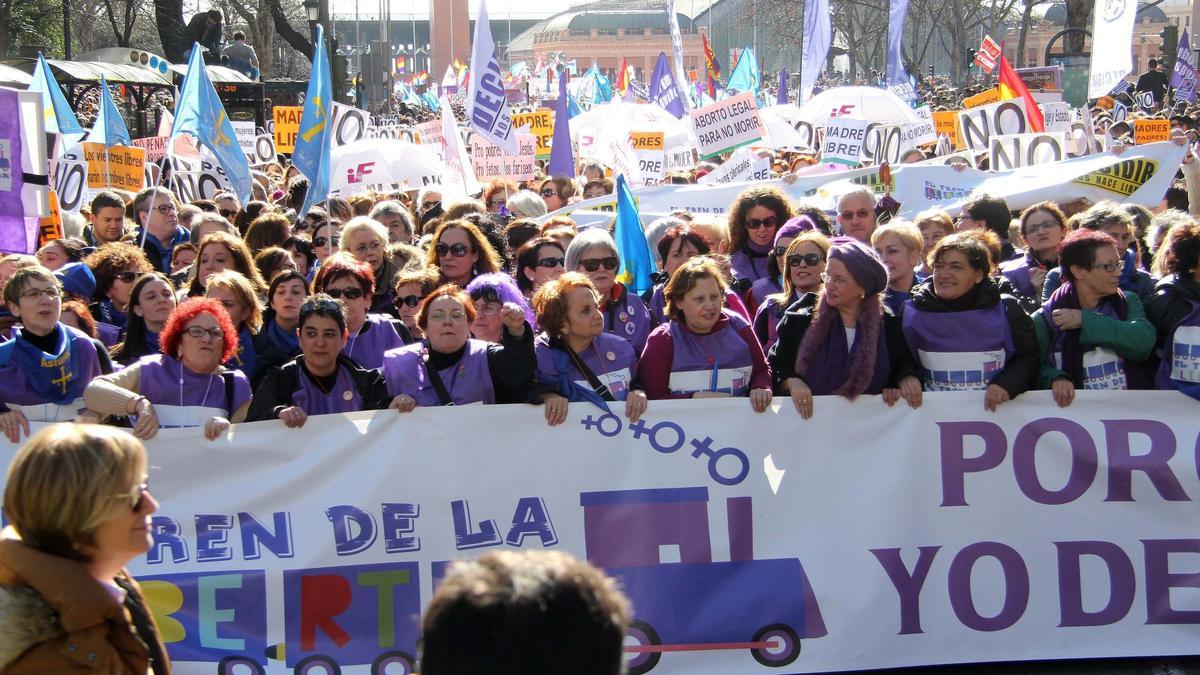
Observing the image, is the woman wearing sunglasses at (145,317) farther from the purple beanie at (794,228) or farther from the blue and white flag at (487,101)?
the blue and white flag at (487,101)

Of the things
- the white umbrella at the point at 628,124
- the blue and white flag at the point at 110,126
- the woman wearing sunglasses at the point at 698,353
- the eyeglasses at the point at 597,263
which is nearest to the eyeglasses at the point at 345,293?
the eyeglasses at the point at 597,263

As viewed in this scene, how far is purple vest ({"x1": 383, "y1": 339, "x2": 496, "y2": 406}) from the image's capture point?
4918 mm

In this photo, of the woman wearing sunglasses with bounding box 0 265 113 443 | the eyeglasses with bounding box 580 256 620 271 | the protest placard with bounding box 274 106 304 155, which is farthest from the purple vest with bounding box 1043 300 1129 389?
the protest placard with bounding box 274 106 304 155

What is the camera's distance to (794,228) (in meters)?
6.56

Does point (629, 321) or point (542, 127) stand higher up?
point (542, 127)

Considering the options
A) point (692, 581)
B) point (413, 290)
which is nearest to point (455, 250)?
point (413, 290)

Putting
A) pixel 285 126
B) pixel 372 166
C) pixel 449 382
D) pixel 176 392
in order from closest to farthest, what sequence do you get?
pixel 176 392, pixel 449 382, pixel 372 166, pixel 285 126

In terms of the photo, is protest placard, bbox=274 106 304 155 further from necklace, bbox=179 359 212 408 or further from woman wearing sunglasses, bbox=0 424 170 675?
woman wearing sunglasses, bbox=0 424 170 675

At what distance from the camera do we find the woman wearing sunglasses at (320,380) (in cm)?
488

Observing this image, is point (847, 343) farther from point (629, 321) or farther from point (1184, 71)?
point (1184, 71)

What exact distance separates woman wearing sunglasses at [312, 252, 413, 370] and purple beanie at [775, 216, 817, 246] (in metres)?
2.00

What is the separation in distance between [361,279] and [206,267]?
1.26m

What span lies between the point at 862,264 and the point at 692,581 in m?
1.29

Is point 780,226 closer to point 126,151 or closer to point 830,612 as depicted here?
point 830,612
